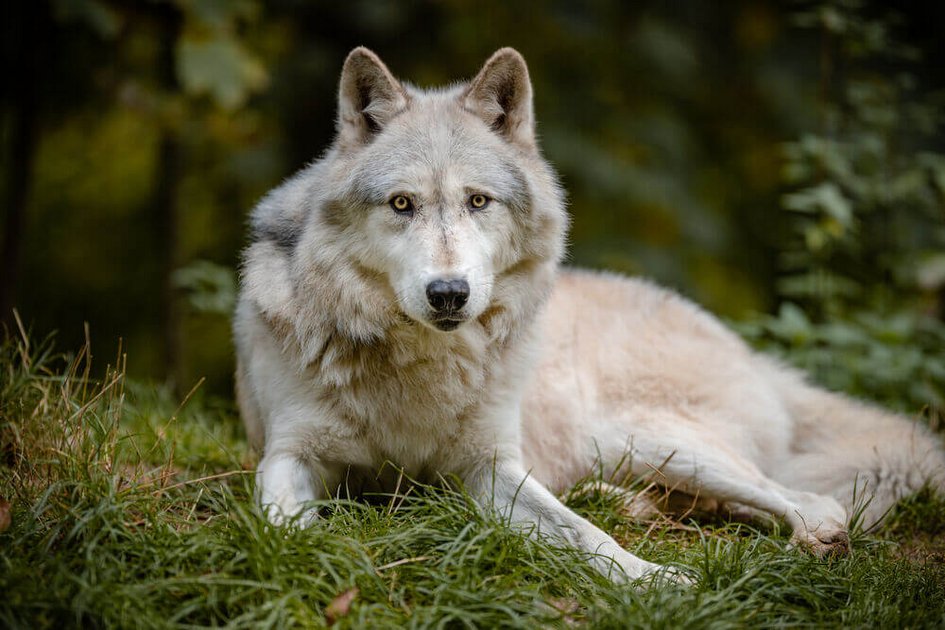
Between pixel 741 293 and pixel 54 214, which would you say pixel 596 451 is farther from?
pixel 54 214

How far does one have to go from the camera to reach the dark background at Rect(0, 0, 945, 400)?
6281 mm

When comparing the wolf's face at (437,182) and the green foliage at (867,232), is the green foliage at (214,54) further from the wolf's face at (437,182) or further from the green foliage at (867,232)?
the green foliage at (867,232)

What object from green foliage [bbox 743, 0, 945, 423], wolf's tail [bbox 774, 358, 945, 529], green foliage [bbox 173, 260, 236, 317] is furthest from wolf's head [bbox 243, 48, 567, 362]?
green foliage [bbox 743, 0, 945, 423]

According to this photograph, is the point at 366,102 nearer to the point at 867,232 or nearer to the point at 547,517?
the point at 547,517

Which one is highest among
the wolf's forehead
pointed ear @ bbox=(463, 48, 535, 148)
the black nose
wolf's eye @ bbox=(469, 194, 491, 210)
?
pointed ear @ bbox=(463, 48, 535, 148)

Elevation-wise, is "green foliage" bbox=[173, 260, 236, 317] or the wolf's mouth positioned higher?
the wolf's mouth

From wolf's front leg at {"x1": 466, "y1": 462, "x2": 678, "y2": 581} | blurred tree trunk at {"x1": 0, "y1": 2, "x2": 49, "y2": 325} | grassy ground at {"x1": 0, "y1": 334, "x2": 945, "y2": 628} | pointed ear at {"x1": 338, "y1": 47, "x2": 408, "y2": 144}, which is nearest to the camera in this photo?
grassy ground at {"x1": 0, "y1": 334, "x2": 945, "y2": 628}

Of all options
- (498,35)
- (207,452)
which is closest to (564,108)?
(498,35)

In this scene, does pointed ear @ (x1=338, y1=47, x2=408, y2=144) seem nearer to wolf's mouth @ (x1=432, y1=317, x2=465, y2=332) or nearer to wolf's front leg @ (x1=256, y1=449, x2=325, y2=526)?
wolf's mouth @ (x1=432, y1=317, x2=465, y2=332)

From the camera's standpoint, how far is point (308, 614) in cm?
230

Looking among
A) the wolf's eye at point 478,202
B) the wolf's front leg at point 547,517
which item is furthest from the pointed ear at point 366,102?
the wolf's front leg at point 547,517

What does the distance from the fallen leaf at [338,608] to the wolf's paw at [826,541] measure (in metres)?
1.69

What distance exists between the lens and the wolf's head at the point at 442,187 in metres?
2.98

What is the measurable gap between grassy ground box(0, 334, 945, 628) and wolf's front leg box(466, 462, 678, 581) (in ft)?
0.39
